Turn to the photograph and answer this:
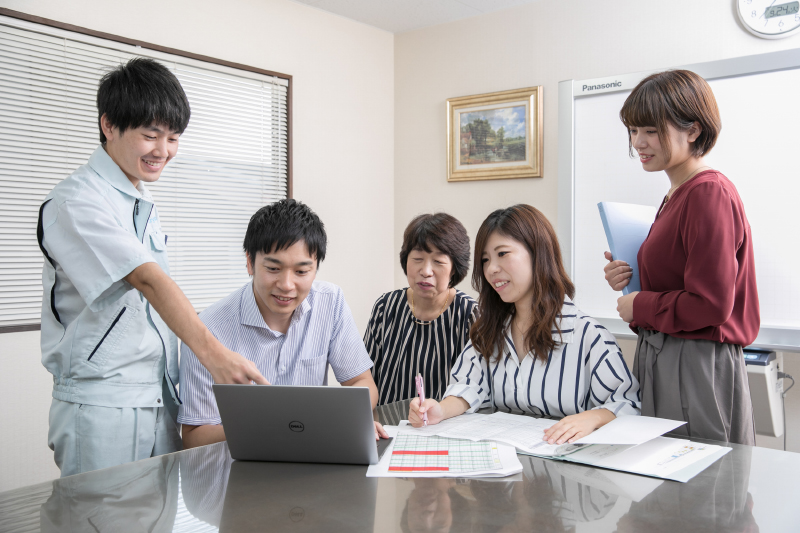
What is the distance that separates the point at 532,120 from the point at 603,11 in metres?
0.64

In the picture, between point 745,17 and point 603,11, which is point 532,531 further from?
point 603,11

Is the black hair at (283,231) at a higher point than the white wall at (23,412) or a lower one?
higher

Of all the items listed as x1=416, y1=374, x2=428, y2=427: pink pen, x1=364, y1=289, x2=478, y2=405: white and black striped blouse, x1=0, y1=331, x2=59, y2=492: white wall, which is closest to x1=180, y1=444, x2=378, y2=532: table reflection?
x1=416, y1=374, x2=428, y2=427: pink pen

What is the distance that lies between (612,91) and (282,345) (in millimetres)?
1836

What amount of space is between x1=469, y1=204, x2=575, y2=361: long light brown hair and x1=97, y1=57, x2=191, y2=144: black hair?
0.82 m

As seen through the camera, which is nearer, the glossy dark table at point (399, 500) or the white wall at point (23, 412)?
the glossy dark table at point (399, 500)

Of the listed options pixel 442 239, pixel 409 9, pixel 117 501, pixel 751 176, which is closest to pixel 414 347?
pixel 442 239

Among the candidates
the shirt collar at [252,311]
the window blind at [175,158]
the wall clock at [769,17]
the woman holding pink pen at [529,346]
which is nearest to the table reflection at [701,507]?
the woman holding pink pen at [529,346]

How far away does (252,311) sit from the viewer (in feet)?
5.22

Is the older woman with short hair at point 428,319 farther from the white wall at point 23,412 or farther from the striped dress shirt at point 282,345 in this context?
the white wall at point 23,412

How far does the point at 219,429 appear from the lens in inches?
56.5

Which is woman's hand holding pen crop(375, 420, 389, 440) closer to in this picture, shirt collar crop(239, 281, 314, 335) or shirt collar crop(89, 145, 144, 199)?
shirt collar crop(239, 281, 314, 335)

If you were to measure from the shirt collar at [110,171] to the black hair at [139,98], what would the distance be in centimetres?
8

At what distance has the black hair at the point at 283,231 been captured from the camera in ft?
5.08
